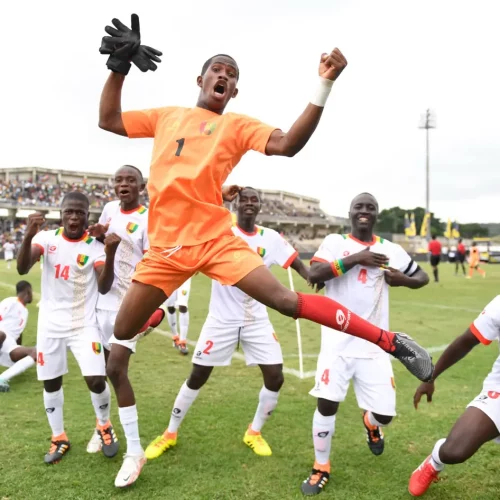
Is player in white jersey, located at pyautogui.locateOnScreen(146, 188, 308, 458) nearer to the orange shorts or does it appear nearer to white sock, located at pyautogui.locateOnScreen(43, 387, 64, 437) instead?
white sock, located at pyautogui.locateOnScreen(43, 387, 64, 437)

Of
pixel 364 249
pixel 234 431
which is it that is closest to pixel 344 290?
pixel 364 249

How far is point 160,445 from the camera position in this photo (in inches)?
171

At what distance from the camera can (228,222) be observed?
3.30m

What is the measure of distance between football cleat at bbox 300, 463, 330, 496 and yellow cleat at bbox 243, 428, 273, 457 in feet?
1.97

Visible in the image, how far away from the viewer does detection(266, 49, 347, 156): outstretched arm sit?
9.00 feet

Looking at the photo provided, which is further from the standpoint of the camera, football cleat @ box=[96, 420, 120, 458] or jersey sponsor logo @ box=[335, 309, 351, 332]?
football cleat @ box=[96, 420, 120, 458]

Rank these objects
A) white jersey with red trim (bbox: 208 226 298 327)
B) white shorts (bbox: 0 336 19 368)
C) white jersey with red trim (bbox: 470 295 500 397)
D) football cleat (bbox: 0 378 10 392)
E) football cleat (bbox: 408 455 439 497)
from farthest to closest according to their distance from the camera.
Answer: white shorts (bbox: 0 336 19 368) < football cleat (bbox: 0 378 10 392) < white jersey with red trim (bbox: 208 226 298 327) < football cleat (bbox: 408 455 439 497) < white jersey with red trim (bbox: 470 295 500 397)

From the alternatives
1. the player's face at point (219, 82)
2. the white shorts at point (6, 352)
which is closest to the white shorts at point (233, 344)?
the player's face at point (219, 82)

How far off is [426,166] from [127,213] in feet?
176

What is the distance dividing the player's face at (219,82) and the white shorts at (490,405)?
2.63m

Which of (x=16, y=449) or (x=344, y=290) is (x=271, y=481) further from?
(x=16, y=449)

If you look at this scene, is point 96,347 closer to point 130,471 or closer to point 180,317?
point 130,471

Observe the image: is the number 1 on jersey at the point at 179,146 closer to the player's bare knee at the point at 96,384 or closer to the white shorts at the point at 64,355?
the white shorts at the point at 64,355

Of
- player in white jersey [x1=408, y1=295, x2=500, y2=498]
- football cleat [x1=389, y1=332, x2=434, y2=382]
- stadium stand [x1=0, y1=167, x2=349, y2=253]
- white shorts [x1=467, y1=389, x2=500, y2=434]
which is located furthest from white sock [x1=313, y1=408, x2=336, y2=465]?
stadium stand [x1=0, y1=167, x2=349, y2=253]
